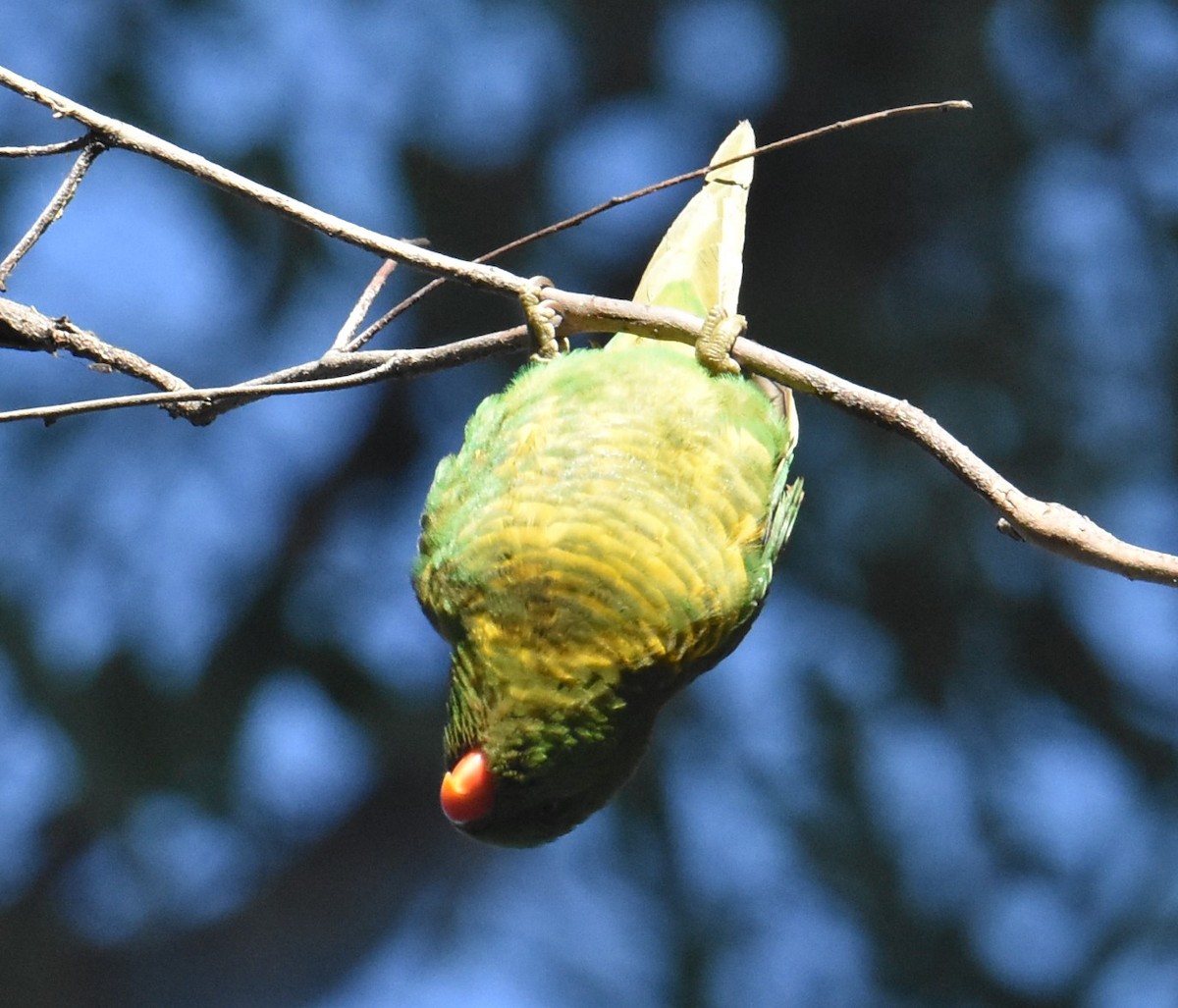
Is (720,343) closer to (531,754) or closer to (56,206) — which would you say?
(531,754)

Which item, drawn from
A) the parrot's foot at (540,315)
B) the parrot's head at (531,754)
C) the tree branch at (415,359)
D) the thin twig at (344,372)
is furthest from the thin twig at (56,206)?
the parrot's head at (531,754)

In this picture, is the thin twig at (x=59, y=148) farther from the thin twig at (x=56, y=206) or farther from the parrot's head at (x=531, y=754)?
the parrot's head at (x=531, y=754)

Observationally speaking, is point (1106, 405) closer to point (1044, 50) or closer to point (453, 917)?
point (1044, 50)

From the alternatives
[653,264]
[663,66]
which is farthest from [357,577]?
[653,264]

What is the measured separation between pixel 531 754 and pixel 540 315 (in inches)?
20.5

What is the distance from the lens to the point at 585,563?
155 cm

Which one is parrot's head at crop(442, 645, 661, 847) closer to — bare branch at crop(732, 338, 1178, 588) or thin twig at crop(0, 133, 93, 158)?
bare branch at crop(732, 338, 1178, 588)

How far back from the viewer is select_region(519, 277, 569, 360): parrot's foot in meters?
1.58

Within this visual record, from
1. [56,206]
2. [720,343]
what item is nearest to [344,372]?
[56,206]

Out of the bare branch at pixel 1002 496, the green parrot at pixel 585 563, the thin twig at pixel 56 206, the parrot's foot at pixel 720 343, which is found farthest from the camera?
the parrot's foot at pixel 720 343

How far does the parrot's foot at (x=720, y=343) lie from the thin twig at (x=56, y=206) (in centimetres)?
72

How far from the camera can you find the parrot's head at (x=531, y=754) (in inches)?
61.6

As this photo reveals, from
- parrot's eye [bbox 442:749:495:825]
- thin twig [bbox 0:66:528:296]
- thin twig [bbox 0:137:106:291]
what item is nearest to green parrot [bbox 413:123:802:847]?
parrot's eye [bbox 442:749:495:825]

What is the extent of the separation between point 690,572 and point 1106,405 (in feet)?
12.5
